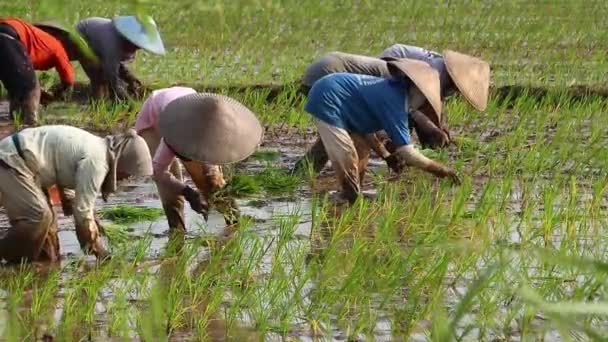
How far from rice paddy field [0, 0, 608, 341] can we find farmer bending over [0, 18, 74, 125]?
0.50 metres

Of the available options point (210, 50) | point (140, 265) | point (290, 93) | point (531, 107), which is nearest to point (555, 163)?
point (531, 107)

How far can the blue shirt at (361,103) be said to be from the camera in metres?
5.00

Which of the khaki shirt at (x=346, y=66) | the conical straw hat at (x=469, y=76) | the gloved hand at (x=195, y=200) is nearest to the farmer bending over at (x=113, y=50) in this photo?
the khaki shirt at (x=346, y=66)

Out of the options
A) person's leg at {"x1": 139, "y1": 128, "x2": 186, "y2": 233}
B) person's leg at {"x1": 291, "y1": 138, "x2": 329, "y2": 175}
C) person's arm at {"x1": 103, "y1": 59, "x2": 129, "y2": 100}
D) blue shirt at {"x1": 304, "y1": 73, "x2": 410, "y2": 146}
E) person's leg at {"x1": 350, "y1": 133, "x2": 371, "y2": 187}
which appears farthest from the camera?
person's arm at {"x1": 103, "y1": 59, "x2": 129, "y2": 100}

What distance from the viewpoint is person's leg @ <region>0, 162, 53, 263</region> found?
400 cm

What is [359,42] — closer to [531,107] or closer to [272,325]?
[531,107]

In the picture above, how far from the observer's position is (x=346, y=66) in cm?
623

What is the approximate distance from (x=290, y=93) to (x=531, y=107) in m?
1.62

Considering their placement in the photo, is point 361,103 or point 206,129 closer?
point 206,129

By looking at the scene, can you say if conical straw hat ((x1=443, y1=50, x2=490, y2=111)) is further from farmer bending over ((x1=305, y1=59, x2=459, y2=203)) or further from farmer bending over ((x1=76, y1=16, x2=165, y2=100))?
farmer bending over ((x1=76, y1=16, x2=165, y2=100))

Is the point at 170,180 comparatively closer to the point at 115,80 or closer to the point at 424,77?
the point at 424,77

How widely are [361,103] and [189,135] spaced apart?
1191 millimetres

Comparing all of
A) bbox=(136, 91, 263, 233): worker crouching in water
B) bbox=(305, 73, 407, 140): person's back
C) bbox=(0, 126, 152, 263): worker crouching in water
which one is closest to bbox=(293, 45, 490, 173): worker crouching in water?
bbox=(305, 73, 407, 140): person's back

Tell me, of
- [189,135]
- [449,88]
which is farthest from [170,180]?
[449,88]
